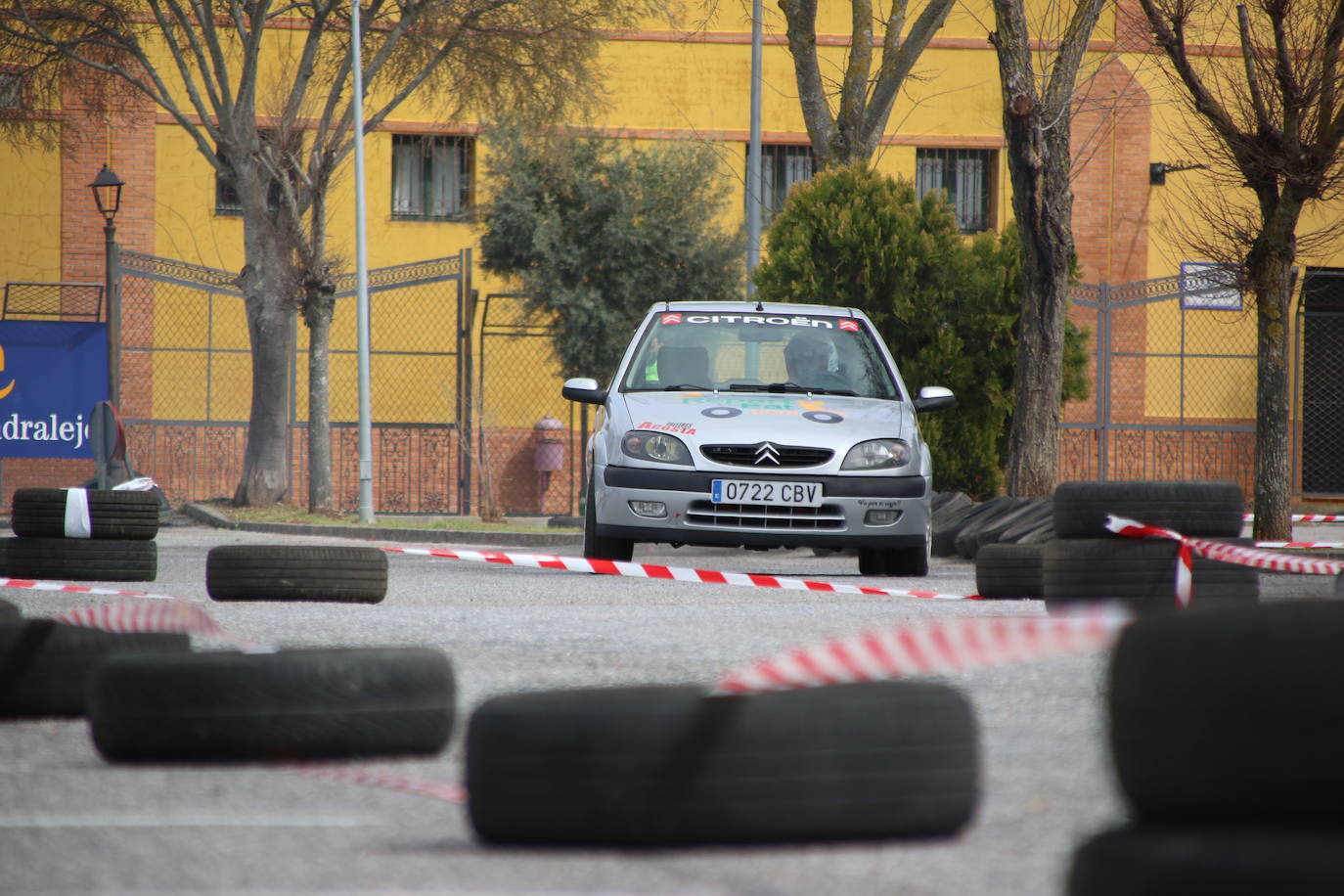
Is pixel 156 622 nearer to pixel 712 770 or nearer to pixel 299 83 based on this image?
pixel 712 770

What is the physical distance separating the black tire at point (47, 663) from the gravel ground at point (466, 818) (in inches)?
2.1

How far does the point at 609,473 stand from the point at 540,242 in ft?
56.7

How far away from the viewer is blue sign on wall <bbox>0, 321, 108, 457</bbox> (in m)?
22.6

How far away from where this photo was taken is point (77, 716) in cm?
493

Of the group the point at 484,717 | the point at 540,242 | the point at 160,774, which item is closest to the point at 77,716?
the point at 160,774

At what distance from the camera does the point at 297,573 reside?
818 cm

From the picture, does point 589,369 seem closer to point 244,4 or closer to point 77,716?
point 244,4

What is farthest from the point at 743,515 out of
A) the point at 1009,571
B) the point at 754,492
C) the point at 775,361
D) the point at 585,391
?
the point at 775,361

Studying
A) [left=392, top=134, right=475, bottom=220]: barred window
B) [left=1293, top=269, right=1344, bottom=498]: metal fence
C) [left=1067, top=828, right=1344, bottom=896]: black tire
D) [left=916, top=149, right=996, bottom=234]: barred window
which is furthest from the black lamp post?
[left=1067, top=828, right=1344, bottom=896]: black tire

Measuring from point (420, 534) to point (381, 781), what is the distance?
15.4 metres

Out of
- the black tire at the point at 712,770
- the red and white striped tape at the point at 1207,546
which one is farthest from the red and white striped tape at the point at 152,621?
the red and white striped tape at the point at 1207,546

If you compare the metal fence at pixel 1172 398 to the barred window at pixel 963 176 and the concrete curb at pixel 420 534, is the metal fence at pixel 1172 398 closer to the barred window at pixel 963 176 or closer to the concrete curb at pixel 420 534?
the barred window at pixel 963 176

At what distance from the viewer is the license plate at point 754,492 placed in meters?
10.1

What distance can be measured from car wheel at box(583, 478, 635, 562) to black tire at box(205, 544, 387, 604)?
7.74ft
